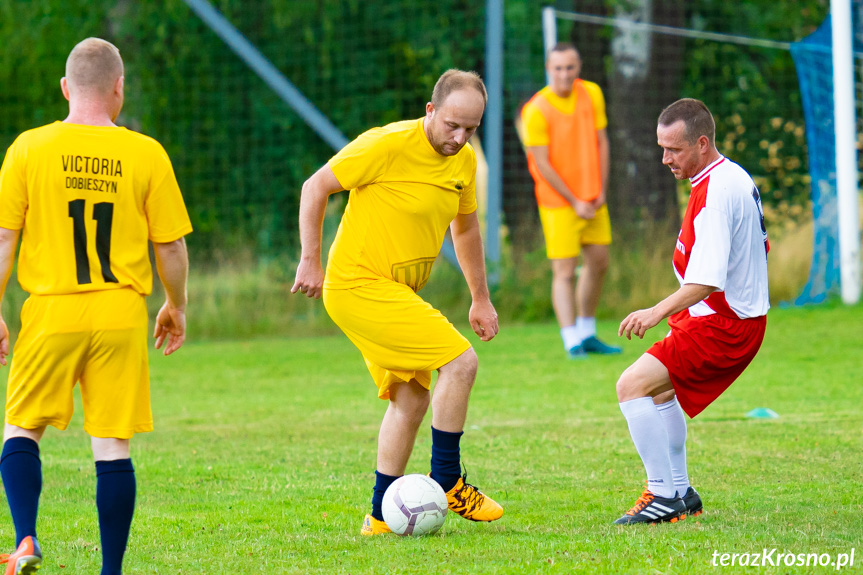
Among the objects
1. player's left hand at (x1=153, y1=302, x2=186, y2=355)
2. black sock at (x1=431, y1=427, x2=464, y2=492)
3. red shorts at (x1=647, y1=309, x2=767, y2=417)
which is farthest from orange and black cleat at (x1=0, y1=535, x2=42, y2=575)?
red shorts at (x1=647, y1=309, x2=767, y2=417)

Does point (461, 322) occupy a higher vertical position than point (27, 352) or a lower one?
lower

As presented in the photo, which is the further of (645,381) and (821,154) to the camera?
(821,154)

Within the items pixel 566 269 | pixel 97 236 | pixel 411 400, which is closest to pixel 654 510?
pixel 411 400

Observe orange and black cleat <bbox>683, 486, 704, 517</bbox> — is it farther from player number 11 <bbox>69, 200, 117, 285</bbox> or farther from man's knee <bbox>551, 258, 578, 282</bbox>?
man's knee <bbox>551, 258, 578, 282</bbox>

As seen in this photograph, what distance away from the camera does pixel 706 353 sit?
454cm

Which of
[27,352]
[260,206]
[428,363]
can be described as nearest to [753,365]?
[428,363]

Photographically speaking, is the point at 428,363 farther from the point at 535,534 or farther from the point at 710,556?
the point at 710,556

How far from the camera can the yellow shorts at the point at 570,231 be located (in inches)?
382

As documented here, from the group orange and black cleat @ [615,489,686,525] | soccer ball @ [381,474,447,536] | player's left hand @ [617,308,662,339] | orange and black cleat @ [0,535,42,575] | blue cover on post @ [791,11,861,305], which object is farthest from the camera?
blue cover on post @ [791,11,861,305]

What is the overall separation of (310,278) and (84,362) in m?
0.94

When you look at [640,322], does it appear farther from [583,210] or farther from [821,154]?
[821,154]

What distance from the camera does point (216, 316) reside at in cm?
1324

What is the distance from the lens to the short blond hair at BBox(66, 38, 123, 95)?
3.85 meters

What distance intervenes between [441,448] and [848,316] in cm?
795
